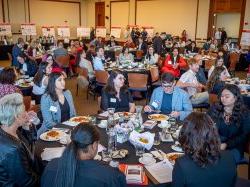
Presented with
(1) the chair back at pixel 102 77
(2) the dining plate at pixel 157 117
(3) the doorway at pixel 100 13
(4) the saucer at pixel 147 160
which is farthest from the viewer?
(3) the doorway at pixel 100 13

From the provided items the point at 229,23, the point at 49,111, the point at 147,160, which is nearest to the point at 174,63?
the point at 49,111

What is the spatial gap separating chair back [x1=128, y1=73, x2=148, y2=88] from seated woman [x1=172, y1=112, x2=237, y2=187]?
14.7 feet

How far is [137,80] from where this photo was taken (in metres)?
6.45

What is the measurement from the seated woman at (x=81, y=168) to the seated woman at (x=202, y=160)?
0.40 m

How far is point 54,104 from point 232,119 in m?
2.15

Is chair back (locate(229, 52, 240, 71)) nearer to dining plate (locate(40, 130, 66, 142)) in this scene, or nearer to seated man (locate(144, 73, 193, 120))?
seated man (locate(144, 73, 193, 120))

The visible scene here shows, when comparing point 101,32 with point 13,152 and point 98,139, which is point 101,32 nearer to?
point 13,152

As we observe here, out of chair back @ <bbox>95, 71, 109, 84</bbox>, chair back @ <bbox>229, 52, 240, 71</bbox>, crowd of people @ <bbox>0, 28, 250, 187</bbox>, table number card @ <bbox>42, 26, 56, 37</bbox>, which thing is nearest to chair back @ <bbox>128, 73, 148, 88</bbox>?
chair back @ <bbox>95, 71, 109, 84</bbox>

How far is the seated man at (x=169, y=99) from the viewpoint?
3.87 meters

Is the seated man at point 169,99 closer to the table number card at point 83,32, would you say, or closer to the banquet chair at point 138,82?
the banquet chair at point 138,82

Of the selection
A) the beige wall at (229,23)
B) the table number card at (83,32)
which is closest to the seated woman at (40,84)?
the beige wall at (229,23)

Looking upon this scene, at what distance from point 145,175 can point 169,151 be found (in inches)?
19.2

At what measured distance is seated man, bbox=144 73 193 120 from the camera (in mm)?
3873

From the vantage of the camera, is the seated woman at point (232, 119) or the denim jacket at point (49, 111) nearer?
the seated woman at point (232, 119)
